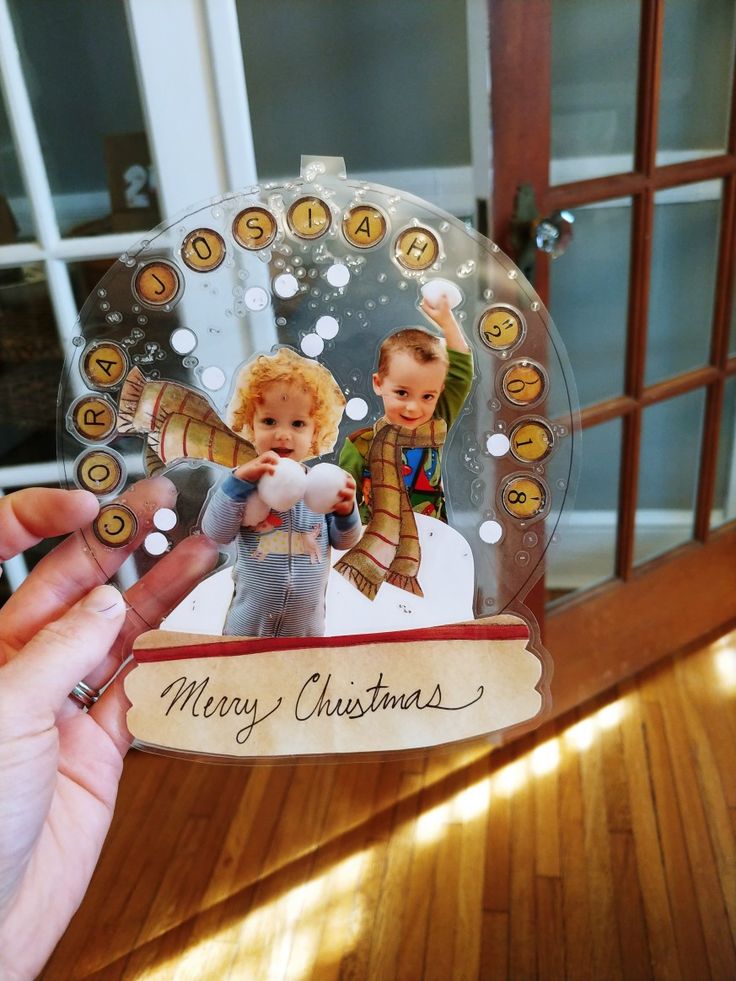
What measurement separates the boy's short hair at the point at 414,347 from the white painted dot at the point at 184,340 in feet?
0.49

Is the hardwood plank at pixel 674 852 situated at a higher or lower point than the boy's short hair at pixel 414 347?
lower

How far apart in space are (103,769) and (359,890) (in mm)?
854

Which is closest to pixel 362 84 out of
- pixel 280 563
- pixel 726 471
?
pixel 726 471

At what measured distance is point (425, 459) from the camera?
2.27ft

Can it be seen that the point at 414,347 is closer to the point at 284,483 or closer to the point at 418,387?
the point at 418,387

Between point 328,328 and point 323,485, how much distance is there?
0.12 meters

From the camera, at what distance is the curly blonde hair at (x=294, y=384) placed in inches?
26.5

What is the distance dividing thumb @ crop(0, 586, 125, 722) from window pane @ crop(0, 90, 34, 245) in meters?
1.02

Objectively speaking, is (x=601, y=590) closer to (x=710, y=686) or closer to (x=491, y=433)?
(x=710, y=686)

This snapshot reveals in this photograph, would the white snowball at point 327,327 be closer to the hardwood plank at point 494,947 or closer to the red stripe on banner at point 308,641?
the red stripe on banner at point 308,641

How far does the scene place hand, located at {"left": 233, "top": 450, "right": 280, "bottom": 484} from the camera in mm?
676

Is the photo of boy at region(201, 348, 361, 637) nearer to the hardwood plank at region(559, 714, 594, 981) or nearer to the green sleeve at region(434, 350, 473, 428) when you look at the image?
the green sleeve at region(434, 350, 473, 428)

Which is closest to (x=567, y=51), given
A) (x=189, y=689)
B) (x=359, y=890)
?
(x=189, y=689)

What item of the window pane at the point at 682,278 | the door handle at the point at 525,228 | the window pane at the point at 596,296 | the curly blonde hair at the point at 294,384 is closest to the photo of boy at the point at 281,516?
the curly blonde hair at the point at 294,384
